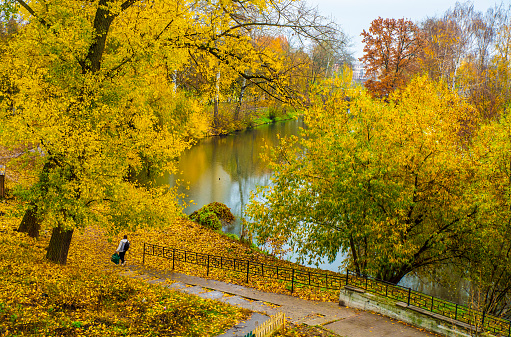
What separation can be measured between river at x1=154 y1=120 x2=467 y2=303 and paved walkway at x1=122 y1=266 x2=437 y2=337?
27.1 ft

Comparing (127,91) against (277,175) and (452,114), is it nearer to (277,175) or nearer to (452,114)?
(277,175)

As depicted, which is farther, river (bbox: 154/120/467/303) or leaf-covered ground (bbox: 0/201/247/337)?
river (bbox: 154/120/467/303)

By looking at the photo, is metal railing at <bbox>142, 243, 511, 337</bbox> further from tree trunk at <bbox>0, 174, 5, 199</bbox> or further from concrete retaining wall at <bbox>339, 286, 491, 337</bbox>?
tree trunk at <bbox>0, 174, 5, 199</bbox>

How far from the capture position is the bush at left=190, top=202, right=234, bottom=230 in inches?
923

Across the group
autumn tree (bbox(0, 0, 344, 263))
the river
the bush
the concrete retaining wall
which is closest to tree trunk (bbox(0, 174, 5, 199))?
autumn tree (bbox(0, 0, 344, 263))

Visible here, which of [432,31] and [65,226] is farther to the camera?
[432,31]

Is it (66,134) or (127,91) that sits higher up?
(127,91)

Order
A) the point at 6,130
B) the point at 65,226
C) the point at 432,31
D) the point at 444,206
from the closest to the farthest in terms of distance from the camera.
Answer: the point at 6,130 → the point at 65,226 → the point at 444,206 → the point at 432,31

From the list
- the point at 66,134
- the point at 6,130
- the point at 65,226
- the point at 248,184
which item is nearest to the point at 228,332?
the point at 65,226

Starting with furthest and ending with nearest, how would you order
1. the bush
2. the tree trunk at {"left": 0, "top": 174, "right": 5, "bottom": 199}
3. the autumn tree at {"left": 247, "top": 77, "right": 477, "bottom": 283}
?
the bush, the tree trunk at {"left": 0, "top": 174, "right": 5, "bottom": 199}, the autumn tree at {"left": 247, "top": 77, "right": 477, "bottom": 283}

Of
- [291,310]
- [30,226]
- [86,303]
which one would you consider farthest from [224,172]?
[86,303]

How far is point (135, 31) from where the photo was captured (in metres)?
11.3

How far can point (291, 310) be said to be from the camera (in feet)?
34.3

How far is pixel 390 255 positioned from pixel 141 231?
41.8 feet
